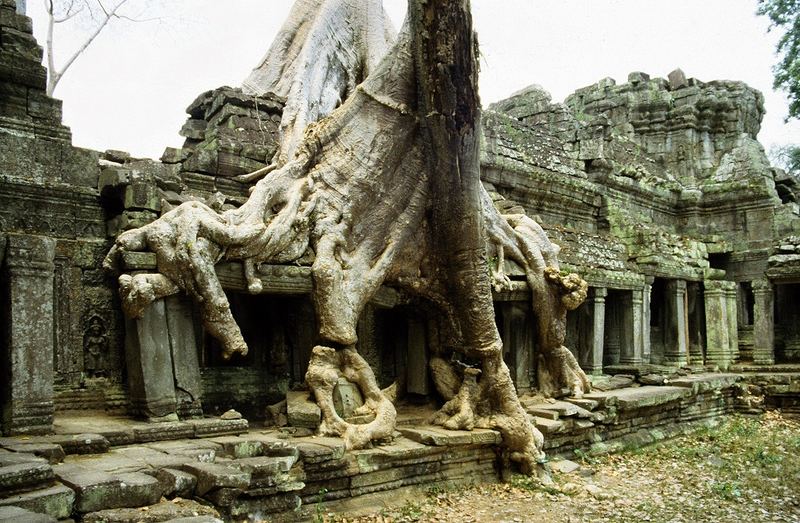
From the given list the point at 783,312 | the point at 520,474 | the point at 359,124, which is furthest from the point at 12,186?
the point at 783,312

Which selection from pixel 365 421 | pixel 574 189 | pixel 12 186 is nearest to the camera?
pixel 12 186

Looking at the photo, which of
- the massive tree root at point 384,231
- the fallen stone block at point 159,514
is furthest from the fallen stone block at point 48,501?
the massive tree root at point 384,231

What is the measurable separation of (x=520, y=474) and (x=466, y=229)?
8.41 ft

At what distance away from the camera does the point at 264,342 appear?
803 cm

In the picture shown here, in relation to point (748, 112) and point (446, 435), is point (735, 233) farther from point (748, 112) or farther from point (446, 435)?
point (446, 435)

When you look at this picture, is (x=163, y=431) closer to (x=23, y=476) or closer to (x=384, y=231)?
(x=23, y=476)

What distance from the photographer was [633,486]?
7812 millimetres

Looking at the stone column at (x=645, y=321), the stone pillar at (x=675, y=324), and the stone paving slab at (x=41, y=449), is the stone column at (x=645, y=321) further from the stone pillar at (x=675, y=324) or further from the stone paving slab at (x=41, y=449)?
the stone paving slab at (x=41, y=449)

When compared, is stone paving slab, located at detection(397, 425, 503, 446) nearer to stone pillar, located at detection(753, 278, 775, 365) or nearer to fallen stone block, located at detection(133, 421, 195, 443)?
fallen stone block, located at detection(133, 421, 195, 443)

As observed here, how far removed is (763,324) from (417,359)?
9.11 m

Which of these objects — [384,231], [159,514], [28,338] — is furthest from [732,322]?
[159,514]

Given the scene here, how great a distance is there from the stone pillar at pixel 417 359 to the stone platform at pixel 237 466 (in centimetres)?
27

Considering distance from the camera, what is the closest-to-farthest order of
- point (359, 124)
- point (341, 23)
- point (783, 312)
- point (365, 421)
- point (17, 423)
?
point (17, 423), point (365, 421), point (359, 124), point (341, 23), point (783, 312)

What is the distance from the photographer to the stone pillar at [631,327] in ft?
38.4
